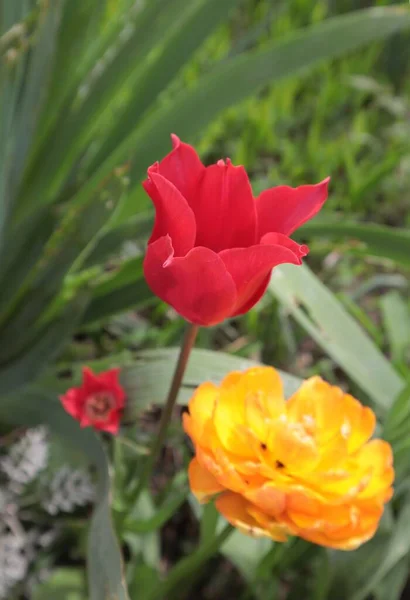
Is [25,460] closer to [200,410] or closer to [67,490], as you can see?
[67,490]

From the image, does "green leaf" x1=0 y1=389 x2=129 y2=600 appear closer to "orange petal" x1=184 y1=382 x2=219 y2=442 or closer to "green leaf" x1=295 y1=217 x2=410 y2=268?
"orange petal" x1=184 y1=382 x2=219 y2=442

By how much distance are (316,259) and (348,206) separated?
13cm

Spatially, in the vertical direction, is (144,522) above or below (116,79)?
below

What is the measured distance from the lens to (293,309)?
0.59 m

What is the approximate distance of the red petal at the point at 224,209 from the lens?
0.32 m

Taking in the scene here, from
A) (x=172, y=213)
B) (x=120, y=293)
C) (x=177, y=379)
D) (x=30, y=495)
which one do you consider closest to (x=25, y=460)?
(x=30, y=495)

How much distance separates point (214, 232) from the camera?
0.33 metres

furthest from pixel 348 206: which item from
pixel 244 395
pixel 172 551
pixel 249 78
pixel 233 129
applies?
pixel 244 395

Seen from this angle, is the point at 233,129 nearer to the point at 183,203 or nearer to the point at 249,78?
the point at 249,78

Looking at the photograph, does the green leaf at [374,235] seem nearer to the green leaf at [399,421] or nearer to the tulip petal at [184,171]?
the green leaf at [399,421]

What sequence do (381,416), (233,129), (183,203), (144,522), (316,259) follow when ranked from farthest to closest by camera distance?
(233,129) < (316,259) < (381,416) < (144,522) < (183,203)

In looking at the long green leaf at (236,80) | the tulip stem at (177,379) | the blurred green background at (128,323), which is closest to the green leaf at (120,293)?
the blurred green background at (128,323)

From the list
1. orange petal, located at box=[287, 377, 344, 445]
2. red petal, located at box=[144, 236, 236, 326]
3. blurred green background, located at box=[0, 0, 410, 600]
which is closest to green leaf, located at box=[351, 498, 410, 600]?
blurred green background, located at box=[0, 0, 410, 600]

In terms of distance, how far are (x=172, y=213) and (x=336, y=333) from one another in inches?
13.7
